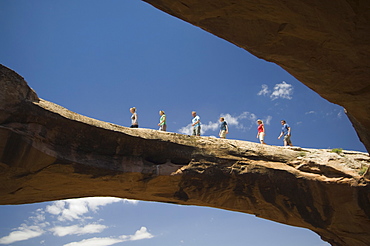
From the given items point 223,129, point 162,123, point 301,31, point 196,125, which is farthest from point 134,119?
point 301,31

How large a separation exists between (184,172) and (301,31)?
7.02m

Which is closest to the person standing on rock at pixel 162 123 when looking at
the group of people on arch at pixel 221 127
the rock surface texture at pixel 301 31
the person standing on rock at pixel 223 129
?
the group of people on arch at pixel 221 127

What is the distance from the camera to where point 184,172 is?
11.6 meters

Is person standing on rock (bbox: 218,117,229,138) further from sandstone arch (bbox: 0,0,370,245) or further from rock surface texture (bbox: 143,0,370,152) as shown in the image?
rock surface texture (bbox: 143,0,370,152)

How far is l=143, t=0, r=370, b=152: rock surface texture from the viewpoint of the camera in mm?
5285

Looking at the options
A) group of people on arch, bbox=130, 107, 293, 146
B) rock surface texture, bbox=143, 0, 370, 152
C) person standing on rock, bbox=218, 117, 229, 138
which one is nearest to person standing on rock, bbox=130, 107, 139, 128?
group of people on arch, bbox=130, 107, 293, 146

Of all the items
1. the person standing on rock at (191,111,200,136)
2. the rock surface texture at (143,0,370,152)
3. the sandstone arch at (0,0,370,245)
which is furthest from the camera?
the person standing on rock at (191,111,200,136)

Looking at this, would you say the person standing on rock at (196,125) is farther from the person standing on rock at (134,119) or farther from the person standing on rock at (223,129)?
the person standing on rock at (134,119)

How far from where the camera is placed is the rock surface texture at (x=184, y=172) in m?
9.79

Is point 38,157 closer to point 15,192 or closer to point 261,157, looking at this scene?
point 15,192

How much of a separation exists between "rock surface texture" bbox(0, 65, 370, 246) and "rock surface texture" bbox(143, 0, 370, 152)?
A: 539 cm

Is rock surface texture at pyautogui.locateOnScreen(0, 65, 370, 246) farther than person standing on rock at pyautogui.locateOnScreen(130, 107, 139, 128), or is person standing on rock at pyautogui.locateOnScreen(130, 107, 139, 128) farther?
person standing on rock at pyautogui.locateOnScreen(130, 107, 139, 128)

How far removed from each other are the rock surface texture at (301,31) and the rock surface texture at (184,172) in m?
5.39

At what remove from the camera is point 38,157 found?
9492mm
